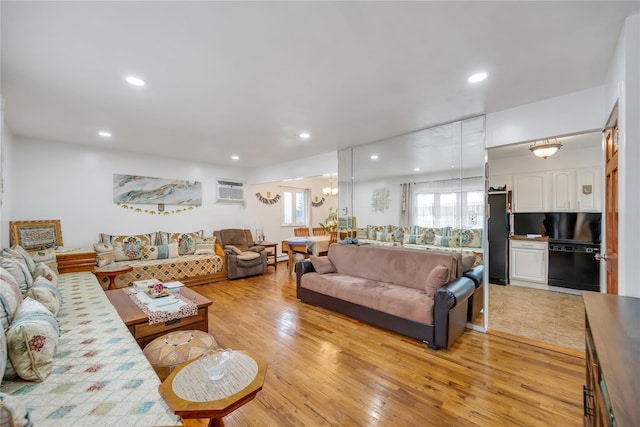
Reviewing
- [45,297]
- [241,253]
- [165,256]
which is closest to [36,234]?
[165,256]

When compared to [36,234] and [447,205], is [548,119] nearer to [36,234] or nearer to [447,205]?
[447,205]

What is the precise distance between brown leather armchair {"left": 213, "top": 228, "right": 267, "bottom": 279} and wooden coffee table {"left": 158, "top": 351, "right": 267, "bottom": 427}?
415cm

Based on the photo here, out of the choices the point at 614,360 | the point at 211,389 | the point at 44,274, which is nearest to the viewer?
the point at 614,360

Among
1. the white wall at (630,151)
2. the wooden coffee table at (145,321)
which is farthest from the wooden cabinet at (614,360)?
the wooden coffee table at (145,321)

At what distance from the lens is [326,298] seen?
3.62 metres

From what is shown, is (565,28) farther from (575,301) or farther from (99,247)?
(99,247)

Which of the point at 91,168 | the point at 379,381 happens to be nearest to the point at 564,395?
the point at 379,381

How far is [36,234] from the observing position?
392cm

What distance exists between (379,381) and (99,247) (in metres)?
4.76

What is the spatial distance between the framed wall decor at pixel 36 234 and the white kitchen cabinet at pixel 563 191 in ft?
26.9

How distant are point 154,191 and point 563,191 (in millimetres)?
7486

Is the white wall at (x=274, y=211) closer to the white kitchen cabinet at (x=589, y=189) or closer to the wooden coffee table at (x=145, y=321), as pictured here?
the wooden coffee table at (x=145, y=321)

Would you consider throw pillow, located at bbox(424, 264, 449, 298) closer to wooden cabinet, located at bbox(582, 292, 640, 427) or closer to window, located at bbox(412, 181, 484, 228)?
window, located at bbox(412, 181, 484, 228)

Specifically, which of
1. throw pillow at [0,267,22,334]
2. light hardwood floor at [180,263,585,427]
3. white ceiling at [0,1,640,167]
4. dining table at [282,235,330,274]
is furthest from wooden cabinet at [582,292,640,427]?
dining table at [282,235,330,274]
